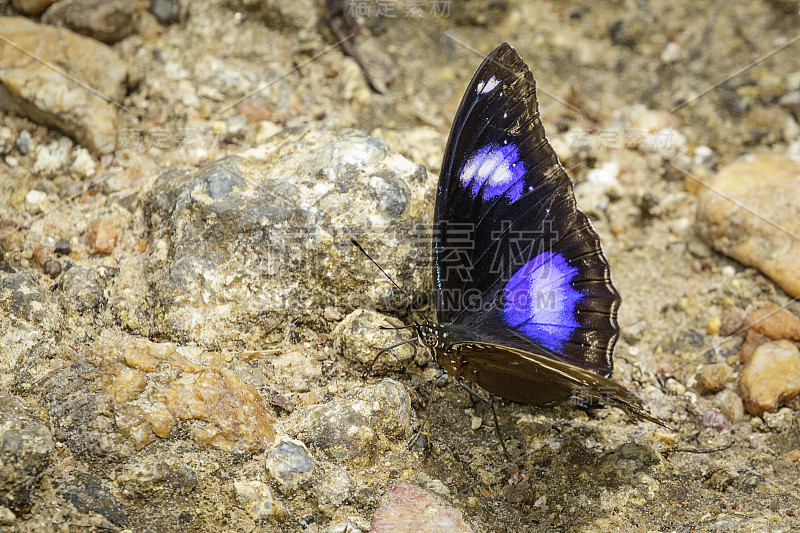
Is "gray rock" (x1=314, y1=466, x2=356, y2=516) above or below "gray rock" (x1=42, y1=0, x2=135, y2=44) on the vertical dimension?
below

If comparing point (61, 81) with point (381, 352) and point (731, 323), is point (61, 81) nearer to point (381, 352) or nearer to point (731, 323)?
point (381, 352)

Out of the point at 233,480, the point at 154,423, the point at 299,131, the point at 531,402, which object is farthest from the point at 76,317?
the point at 531,402

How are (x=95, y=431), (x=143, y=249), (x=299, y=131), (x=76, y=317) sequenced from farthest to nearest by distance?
(x=299, y=131)
(x=143, y=249)
(x=76, y=317)
(x=95, y=431)

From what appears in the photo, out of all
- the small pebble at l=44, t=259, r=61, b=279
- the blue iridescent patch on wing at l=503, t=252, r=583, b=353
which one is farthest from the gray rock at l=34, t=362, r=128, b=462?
the blue iridescent patch on wing at l=503, t=252, r=583, b=353

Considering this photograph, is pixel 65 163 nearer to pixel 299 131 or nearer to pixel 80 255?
pixel 80 255

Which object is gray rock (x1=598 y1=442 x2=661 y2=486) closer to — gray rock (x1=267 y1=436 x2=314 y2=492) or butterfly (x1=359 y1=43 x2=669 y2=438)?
butterfly (x1=359 y1=43 x2=669 y2=438)

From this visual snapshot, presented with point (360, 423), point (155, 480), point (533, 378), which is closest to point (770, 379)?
point (533, 378)
